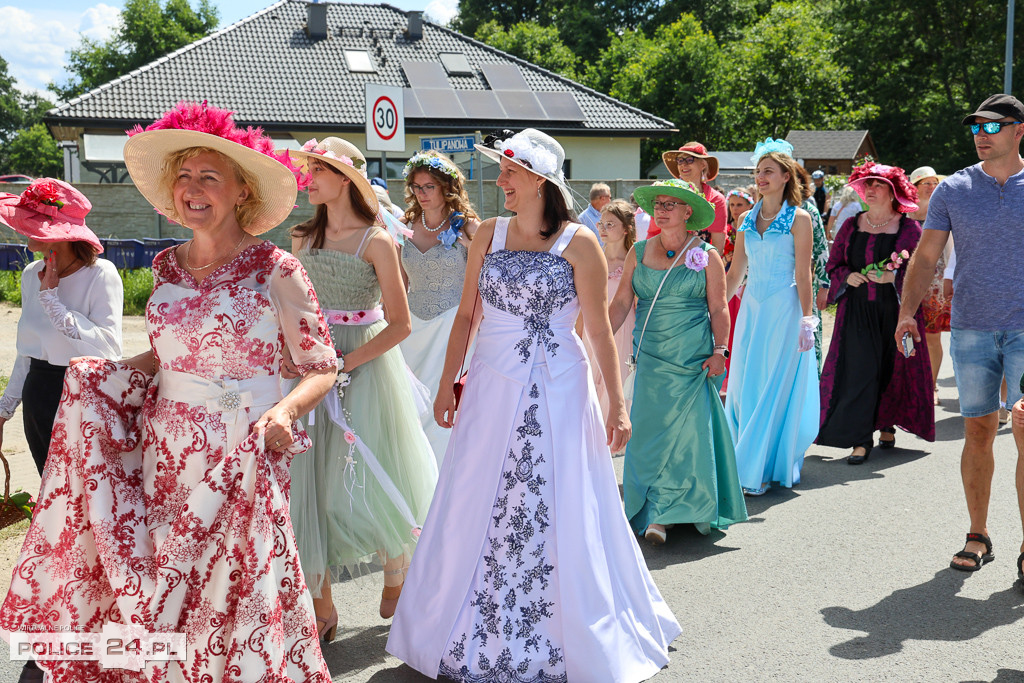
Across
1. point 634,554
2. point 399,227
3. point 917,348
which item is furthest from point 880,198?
point 634,554

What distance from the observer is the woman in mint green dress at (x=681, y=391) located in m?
5.99

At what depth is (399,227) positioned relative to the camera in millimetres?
5738

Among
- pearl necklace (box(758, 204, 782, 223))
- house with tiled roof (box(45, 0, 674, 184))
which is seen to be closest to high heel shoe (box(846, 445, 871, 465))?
pearl necklace (box(758, 204, 782, 223))

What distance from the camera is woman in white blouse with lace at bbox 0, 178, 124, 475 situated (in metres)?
4.34

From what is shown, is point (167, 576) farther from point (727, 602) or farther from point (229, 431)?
point (727, 602)

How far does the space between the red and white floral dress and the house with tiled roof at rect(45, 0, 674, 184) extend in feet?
87.3

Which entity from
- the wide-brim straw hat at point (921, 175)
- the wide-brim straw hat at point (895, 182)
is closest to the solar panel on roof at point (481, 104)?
the wide-brim straw hat at point (921, 175)

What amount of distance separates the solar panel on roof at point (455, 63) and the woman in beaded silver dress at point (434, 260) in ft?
96.1

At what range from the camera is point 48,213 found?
4.38m

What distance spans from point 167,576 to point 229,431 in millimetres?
483

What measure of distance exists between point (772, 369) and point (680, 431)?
172cm

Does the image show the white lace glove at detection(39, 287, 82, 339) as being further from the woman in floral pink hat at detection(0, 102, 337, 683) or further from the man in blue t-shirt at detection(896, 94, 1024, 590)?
the man in blue t-shirt at detection(896, 94, 1024, 590)

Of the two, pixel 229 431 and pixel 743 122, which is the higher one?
pixel 743 122

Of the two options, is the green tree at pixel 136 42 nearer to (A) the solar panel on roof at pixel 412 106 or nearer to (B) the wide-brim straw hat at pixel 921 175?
(A) the solar panel on roof at pixel 412 106
